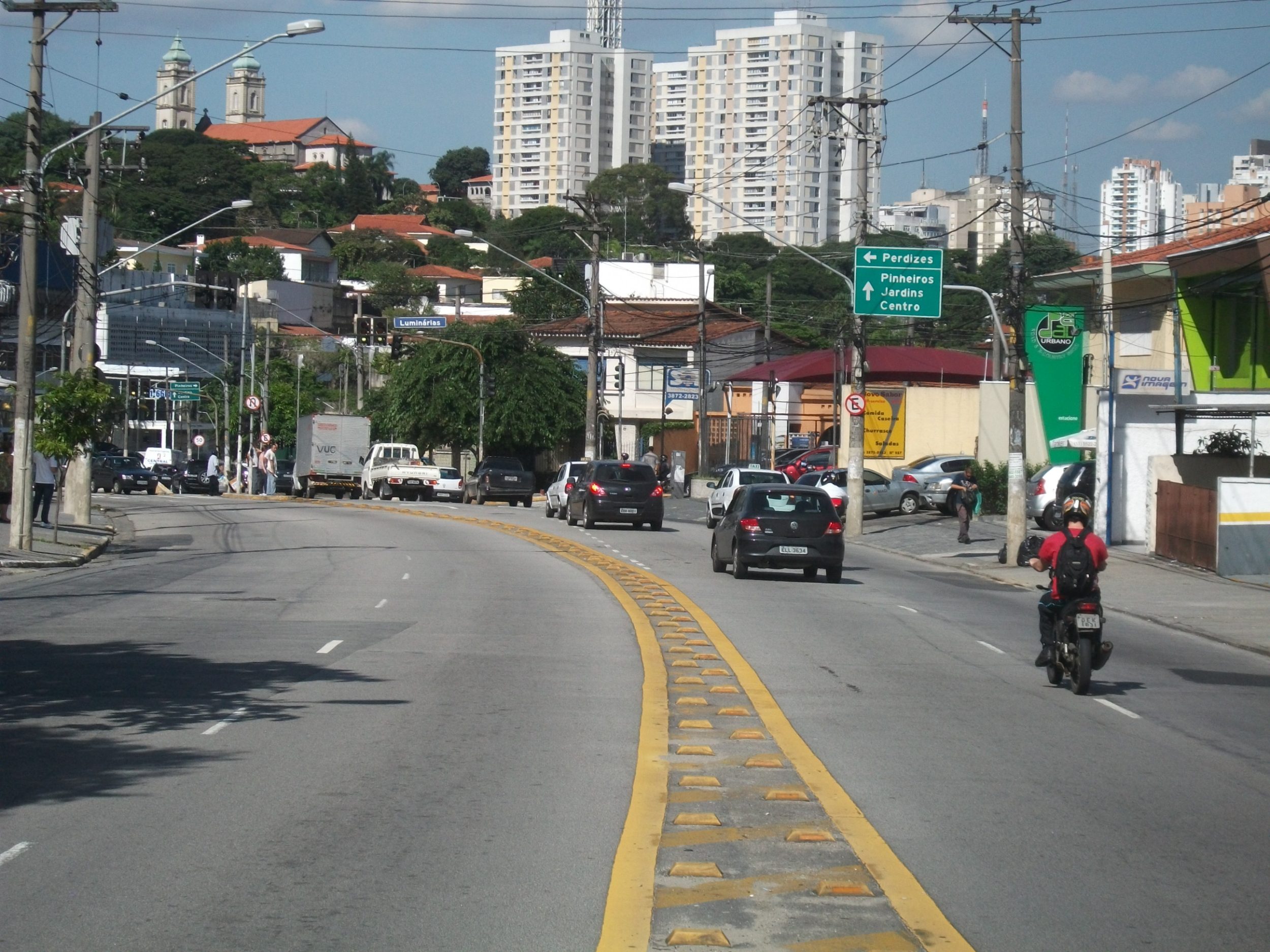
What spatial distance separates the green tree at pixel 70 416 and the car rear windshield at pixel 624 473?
12.8 meters

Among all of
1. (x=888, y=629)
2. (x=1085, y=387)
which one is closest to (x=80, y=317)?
(x=888, y=629)

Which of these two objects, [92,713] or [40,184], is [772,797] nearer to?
[92,713]

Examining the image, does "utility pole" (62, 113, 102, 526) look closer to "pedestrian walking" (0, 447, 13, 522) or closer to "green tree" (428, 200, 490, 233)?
"pedestrian walking" (0, 447, 13, 522)

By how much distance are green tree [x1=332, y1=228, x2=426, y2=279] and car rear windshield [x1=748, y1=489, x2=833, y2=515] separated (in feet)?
379

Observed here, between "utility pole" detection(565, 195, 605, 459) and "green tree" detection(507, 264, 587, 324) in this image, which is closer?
"utility pole" detection(565, 195, 605, 459)

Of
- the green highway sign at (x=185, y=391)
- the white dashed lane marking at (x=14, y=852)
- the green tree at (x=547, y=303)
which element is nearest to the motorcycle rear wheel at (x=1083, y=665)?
the white dashed lane marking at (x=14, y=852)

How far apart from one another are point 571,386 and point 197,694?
59028mm

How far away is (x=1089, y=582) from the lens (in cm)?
1328

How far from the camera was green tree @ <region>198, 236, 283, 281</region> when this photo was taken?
389ft

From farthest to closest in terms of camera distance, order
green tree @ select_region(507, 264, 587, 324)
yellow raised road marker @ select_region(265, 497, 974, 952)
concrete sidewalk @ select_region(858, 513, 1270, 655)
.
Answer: green tree @ select_region(507, 264, 587, 324), concrete sidewalk @ select_region(858, 513, 1270, 655), yellow raised road marker @ select_region(265, 497, 974, 952)

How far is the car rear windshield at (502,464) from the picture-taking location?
55188 millimetres

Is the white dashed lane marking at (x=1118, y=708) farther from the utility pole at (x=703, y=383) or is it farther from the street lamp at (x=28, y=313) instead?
the utility pole at (x=703, y=383)

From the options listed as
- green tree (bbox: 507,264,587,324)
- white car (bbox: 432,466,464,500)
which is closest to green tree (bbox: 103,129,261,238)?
green tree (bbox: 507,264,587,324)

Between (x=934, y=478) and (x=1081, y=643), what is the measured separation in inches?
1264
